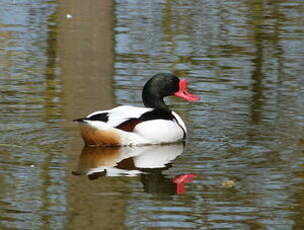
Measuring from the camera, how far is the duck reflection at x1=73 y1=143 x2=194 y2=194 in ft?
33.5

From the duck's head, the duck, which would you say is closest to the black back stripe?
the duck

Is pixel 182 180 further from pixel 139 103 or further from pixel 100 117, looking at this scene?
pixel 139 103

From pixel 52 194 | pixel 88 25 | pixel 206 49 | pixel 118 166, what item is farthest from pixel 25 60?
pixel 52 194

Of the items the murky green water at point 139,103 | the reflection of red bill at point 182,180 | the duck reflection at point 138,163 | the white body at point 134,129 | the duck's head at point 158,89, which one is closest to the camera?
the murky green water at point 139,103

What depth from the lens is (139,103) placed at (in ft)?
45.5

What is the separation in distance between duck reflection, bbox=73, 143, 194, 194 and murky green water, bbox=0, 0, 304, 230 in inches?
0.8

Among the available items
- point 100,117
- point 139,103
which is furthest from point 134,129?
point 139,103

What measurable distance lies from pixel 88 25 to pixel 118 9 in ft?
15.8

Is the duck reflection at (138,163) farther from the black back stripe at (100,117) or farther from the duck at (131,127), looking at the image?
the black back stripe at (100,117)

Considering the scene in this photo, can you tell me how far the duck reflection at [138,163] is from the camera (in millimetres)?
10203

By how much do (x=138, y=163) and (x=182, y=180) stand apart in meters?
1.07

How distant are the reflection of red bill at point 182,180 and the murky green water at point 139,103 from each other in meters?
0.04

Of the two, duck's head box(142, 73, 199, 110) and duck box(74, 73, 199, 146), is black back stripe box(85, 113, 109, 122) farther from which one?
duck's head box(142, 73, 199, 110)

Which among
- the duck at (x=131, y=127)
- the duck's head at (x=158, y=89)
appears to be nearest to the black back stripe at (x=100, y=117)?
the duck at (x=131, y=127)
